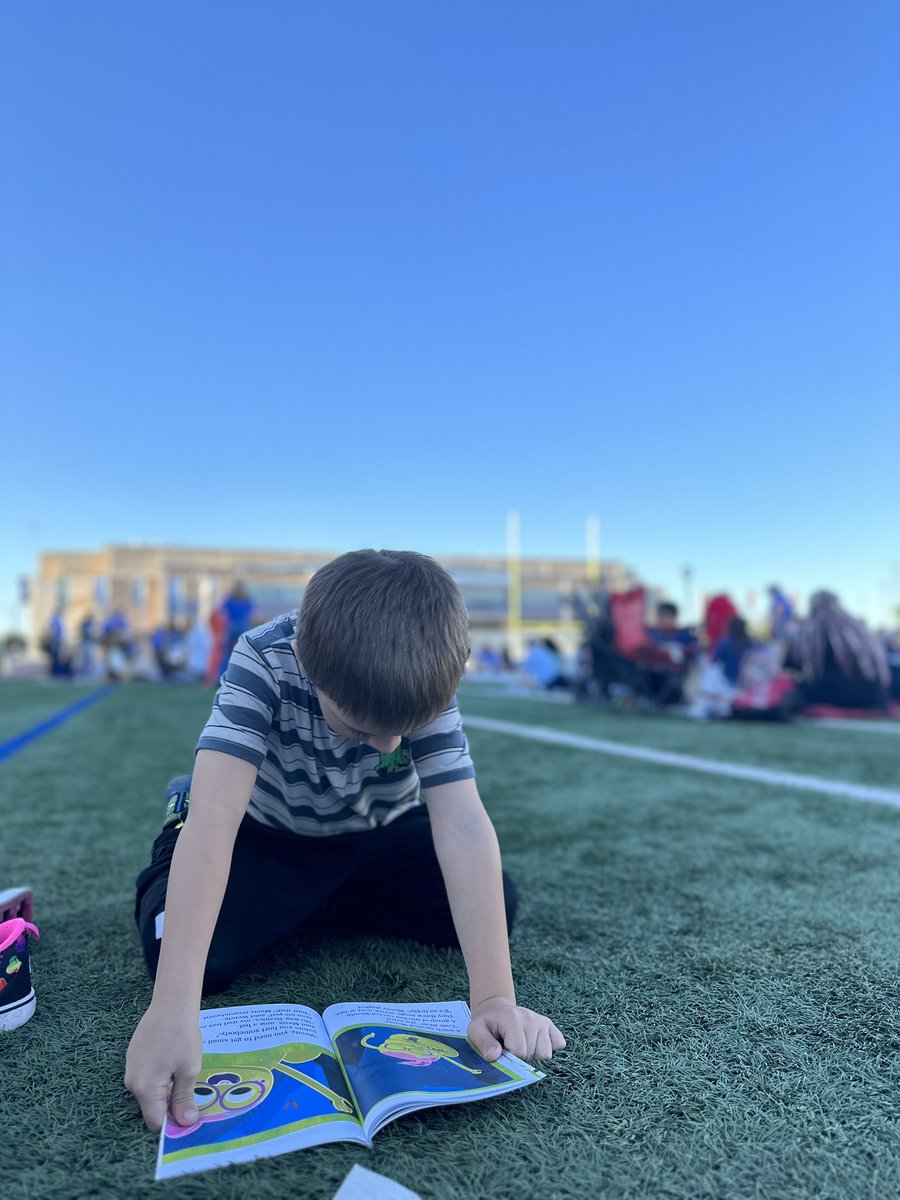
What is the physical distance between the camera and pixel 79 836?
2775mm

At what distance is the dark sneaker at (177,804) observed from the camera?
1.64 m

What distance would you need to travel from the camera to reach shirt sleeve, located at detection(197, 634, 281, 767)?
124cm

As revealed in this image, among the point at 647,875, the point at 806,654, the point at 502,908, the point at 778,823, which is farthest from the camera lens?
the point at 806,654

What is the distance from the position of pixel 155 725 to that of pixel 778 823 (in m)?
5.42

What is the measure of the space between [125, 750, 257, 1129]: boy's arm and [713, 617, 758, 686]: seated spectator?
7947mm

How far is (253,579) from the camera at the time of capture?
189 ft

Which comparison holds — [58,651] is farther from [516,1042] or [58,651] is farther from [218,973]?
[516,1042]

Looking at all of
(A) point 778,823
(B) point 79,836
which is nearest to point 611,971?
(A) point 778,823

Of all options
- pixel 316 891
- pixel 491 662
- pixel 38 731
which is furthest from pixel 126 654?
pixel 316 891

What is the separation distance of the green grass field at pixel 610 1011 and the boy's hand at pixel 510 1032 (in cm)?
4

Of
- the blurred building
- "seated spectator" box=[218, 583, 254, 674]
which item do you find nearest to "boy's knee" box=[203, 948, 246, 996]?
"seated spectator" box=[218, 583, 254, 674]

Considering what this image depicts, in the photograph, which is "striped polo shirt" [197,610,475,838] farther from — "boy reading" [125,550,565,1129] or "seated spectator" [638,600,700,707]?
"seated spectator" [638,600,700,707]

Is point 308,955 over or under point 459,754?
under

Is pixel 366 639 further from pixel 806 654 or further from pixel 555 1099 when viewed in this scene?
pixel 806 654
